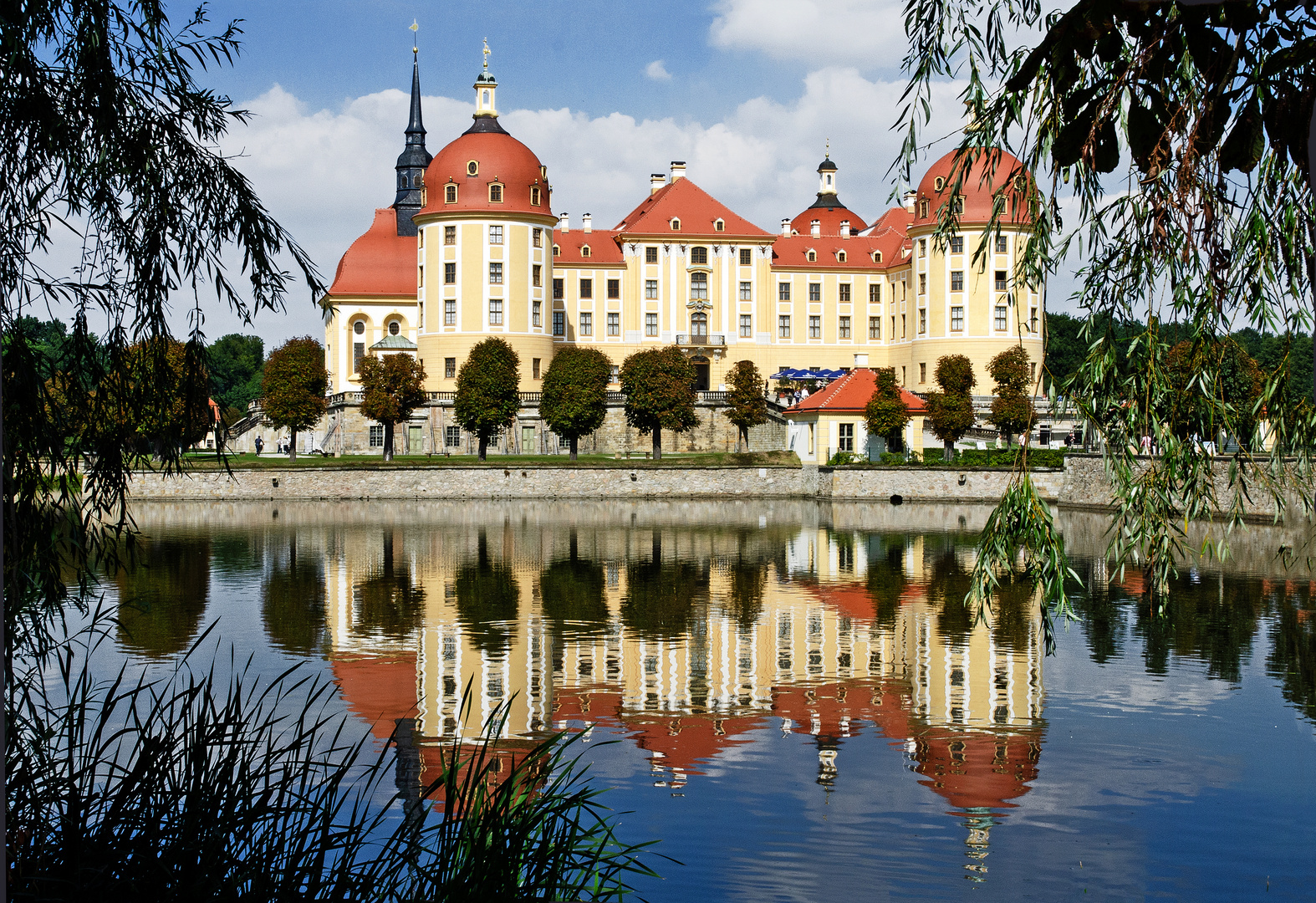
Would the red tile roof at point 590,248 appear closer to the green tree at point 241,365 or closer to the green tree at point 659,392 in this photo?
the green tree at point 659,392

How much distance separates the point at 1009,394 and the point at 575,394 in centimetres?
1800

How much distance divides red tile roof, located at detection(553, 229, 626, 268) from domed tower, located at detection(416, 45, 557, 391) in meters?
4.72

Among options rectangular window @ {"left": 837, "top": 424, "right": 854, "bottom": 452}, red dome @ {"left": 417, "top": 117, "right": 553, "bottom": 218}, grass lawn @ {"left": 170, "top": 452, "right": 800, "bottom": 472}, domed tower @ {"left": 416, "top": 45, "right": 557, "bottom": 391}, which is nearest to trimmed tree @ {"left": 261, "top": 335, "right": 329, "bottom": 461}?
grass lawn @ {"left": 170, "top": 452, "right": 800, "bottom": 472}

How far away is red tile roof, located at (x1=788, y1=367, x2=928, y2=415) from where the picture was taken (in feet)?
166

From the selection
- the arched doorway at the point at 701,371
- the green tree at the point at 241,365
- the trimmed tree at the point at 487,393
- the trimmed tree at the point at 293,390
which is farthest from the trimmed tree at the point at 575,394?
the green tree at the point at 241,365

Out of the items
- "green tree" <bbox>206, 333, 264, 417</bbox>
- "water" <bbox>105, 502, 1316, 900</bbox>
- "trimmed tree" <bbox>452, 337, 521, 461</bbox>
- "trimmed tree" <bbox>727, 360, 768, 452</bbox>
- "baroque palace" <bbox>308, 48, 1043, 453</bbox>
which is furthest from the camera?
"green tree" <bbox>206, 333, 264, 417</bbox>

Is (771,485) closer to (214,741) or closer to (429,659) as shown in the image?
(429,659)

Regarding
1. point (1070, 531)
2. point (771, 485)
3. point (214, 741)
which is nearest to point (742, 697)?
point (214, 741)

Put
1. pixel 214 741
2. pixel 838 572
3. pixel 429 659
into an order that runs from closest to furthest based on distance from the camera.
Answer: pixel 214 741 < pixel 429 659 < pixel 838 572

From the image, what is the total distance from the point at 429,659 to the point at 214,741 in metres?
10.2

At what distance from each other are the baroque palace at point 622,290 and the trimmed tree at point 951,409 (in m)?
6.16

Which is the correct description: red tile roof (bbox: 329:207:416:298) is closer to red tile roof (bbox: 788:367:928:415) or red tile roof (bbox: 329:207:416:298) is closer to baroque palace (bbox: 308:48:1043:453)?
baroque palace (bbox: 308:48:1043:453)

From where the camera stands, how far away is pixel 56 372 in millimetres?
6398

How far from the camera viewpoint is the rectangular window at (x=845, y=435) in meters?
50.6
